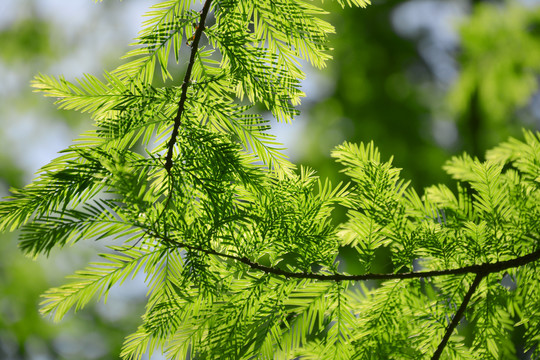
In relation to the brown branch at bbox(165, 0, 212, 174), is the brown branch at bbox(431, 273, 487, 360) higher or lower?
lower

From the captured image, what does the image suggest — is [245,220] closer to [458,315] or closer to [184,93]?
[184,93]

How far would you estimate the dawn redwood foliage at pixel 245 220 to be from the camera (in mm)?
732

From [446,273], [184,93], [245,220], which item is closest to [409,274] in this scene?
[446,273]

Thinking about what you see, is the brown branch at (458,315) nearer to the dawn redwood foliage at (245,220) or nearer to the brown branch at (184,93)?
the dawn redwood foliage at (245,220)

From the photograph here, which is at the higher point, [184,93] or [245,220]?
[184,93]

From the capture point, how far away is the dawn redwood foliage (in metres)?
0.73

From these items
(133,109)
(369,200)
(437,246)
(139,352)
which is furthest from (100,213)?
(437,246)

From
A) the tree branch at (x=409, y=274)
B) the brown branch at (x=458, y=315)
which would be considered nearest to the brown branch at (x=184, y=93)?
the tree branch at (x=409, y=274)

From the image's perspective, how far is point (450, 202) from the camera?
1045 millimetres

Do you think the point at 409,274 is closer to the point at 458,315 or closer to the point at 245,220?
the point at 458,315

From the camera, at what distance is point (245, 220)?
2.68 feet

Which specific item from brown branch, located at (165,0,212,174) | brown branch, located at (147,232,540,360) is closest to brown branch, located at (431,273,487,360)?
brown branch, located at (147,232,540,360)

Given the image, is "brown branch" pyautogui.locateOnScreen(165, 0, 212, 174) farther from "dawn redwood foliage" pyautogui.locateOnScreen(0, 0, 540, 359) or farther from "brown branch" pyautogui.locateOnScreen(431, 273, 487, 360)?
"brown branch" pyautogui.locateOnScreen(431, 273, 487, 360)

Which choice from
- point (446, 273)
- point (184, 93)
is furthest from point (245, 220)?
point (446, 273)
